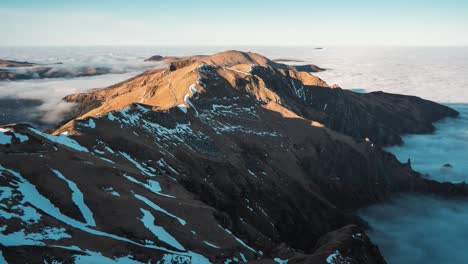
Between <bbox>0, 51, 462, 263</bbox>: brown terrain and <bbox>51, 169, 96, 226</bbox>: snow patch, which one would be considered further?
<bbox>51, 169, 96, 226</bbox>: snow patch

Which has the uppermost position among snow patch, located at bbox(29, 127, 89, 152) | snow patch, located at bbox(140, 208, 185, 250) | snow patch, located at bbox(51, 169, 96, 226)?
snow patch, located at bbox(29, 127, 89, 152)

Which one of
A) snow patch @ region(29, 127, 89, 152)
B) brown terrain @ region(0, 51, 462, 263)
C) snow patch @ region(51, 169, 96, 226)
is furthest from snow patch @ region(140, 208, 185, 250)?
snow patch @ region(29, 127, 89, 152)

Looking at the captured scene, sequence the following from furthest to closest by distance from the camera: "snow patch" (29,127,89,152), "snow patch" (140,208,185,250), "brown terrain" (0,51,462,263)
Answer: "snow patch" (29,127,89,152) → "snow patch" (140,208,185,250) → "brown terrain" (0,51,462,263)

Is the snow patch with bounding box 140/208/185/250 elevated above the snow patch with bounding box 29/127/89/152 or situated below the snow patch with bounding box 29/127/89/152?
below

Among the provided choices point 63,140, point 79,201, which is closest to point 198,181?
point 63,140

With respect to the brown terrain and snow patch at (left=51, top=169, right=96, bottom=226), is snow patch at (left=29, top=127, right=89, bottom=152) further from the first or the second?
snow patch at (left=51, top=169, right=96, bottom=226)

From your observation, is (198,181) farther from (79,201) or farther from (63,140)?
(79,201)

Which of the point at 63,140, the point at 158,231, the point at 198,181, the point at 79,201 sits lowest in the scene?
the point at 198,181

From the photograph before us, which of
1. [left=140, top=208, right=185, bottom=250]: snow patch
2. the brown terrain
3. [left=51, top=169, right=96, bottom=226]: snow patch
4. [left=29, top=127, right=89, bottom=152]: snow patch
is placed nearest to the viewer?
the brown terrain

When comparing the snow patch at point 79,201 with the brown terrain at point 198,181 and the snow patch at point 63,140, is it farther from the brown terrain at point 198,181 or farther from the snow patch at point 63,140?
the snow patch at point 63,140

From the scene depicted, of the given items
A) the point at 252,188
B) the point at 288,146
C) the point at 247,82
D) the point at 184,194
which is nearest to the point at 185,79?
the point at 247,82
